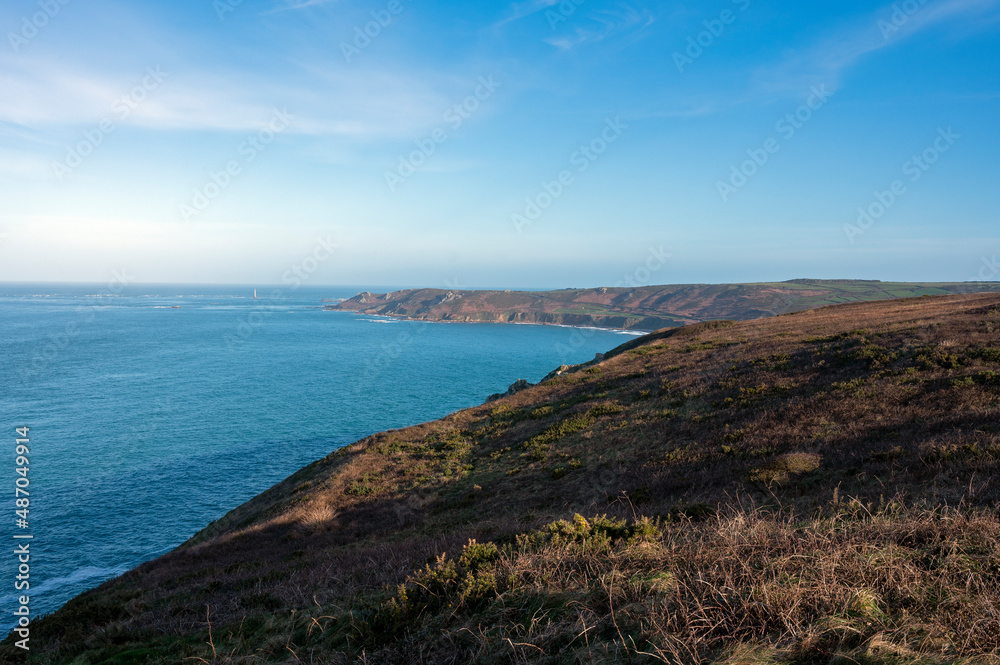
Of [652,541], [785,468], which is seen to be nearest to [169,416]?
[785,468]

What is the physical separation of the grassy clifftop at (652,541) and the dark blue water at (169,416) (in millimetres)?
17112

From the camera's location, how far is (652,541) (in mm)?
7465

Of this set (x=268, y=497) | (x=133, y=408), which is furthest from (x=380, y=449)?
(x=133, y=408)

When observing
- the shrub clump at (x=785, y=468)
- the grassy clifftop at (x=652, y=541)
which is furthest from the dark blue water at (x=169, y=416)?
the shrub clump at (x=785, y=468)

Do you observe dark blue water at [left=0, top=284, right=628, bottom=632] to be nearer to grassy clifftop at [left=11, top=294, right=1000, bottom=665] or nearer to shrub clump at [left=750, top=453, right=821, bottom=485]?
grassy clifftop at [left=11, top=294, right=1000, bottom=665]

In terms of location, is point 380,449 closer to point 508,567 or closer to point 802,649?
point 508,567

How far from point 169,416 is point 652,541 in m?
78.8

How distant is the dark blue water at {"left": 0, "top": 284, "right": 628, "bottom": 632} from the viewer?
36.3 metres

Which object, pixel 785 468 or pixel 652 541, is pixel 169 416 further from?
pixel 652 541

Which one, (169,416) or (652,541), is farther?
(169,416)

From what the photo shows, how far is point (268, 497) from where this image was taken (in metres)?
28.7

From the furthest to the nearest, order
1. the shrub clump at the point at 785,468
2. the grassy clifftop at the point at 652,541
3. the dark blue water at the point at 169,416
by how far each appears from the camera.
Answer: the dark blue water at the point at 169,416 < the shrub clump at the point at 785,468 < the grassy clifftop at the point at 652,541

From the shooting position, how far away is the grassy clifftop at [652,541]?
187 inches

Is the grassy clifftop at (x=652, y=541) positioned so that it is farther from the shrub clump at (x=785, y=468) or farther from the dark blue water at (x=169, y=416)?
the dark blue water at (x=169, y=416)
